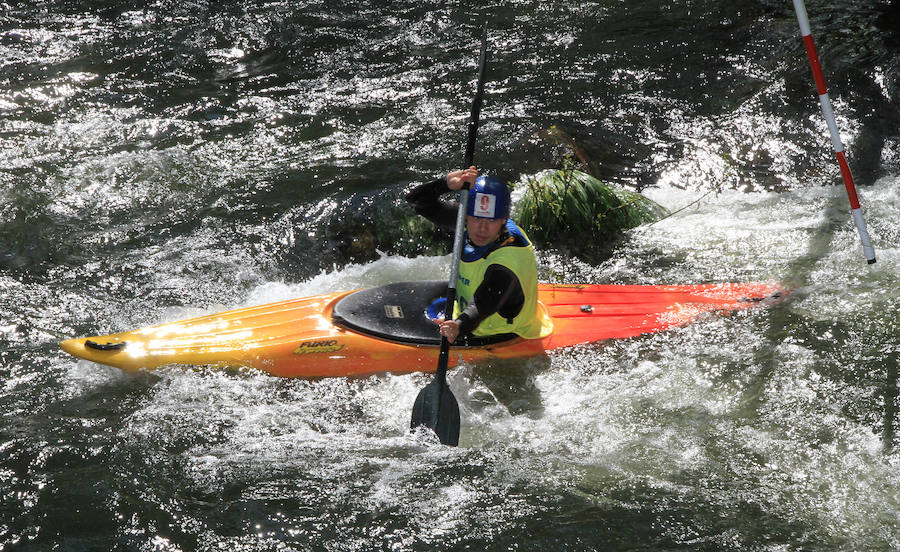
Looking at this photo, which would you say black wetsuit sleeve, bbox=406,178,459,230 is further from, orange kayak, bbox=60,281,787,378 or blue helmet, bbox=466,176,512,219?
blue helmet, bbox=466,176,512,219

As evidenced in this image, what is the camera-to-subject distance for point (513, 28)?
400 inches

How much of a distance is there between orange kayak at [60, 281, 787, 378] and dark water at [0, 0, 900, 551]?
0.11 m

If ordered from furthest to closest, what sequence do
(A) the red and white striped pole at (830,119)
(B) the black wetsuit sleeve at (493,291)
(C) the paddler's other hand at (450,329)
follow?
(A) the red and white striped pole at (830,119)
(B) the black wetsuit sleeve at (493,291)
(C) the paddler's other hand at (450,329)

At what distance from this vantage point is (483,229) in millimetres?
4285

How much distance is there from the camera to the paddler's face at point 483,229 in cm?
425

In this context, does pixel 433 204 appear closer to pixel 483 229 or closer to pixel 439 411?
pixel 483 229

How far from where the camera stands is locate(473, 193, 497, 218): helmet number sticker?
418cm

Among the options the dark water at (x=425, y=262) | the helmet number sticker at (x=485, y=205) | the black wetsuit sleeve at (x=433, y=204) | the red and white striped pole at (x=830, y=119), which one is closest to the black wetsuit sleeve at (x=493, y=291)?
the helmet number sticker at (x=485, y=205)

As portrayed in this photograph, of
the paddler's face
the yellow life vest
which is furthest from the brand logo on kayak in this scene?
the paddler's face

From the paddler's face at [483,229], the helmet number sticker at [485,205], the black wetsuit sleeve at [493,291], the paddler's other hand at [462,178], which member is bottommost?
the black wetsuit sleeve at [493,291]

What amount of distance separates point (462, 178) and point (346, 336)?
1.14 metres

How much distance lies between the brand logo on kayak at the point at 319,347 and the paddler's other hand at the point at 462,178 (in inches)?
44.8

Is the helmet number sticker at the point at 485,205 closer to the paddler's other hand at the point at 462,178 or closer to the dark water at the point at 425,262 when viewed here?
the paddler's other hand at the point at 462,178

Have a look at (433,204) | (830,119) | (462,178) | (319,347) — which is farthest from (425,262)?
(830,119)
